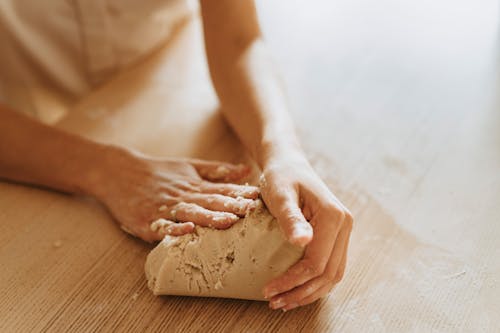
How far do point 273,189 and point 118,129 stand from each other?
1.67 feet

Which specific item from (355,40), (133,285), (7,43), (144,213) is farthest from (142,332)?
(355,40)

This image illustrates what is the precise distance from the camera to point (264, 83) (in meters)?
1.19

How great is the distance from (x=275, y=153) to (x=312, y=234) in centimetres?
23

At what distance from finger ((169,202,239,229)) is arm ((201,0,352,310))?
0.24ft

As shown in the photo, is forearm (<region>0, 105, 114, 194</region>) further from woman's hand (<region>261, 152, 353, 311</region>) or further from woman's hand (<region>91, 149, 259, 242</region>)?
woman's hand (<region>261, 152, 353, 311</region>)

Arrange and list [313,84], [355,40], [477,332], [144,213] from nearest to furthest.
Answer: [477,332] < [144,213] < [313,84] < [355,40]

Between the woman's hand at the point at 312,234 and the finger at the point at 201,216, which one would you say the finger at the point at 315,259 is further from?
the finger at the point at 201,216

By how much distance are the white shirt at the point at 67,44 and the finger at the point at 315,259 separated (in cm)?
75

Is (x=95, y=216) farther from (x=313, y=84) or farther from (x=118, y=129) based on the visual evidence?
(x=313, y=84)

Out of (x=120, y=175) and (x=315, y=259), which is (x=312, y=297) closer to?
(x=315, y=259)

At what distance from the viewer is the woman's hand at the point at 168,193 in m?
0.97

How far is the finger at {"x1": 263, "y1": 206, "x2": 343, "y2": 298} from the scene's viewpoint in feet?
2.89

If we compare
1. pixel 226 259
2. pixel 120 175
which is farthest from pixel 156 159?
pixel 226 259

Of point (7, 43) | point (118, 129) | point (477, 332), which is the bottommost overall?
point (477, 332)
